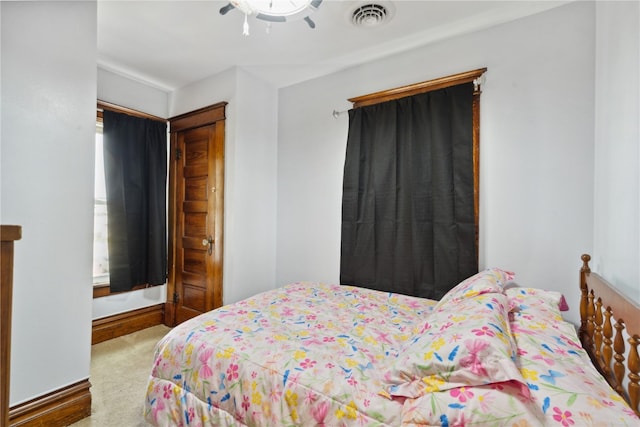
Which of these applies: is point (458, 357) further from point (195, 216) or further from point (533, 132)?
point (195, 216)

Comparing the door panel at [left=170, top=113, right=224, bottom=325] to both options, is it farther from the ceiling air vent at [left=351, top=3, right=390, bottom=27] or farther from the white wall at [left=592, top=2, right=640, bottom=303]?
the white wall at [left=592, top=2, right=640, bottom=303]

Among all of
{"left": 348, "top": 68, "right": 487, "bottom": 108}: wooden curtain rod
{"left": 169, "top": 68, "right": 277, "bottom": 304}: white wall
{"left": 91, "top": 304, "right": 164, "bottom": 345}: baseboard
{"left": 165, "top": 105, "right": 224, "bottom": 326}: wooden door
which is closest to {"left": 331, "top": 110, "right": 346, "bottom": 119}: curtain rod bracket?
{"left": 348, "top": 68, "right": 487, "bottom": 108}: wooden curtain rod

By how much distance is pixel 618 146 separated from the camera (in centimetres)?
143

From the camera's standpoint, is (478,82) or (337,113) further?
(337,113)

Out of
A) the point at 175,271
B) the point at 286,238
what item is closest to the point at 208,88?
the point at 286,238

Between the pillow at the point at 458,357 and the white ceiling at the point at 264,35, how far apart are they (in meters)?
1.97

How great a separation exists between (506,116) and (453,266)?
1119 mm

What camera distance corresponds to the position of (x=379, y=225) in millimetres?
2568

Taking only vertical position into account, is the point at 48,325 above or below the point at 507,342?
below

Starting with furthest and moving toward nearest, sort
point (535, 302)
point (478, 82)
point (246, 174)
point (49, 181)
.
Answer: point (246, 174) → point (478, 82) → point (49, 181) → point (535, 302)

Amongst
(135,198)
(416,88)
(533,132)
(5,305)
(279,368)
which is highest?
(416,88)

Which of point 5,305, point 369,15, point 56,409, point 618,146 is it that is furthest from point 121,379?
point 618,146

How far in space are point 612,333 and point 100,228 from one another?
3806mm

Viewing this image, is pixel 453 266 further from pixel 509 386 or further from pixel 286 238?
pixel 286 238
